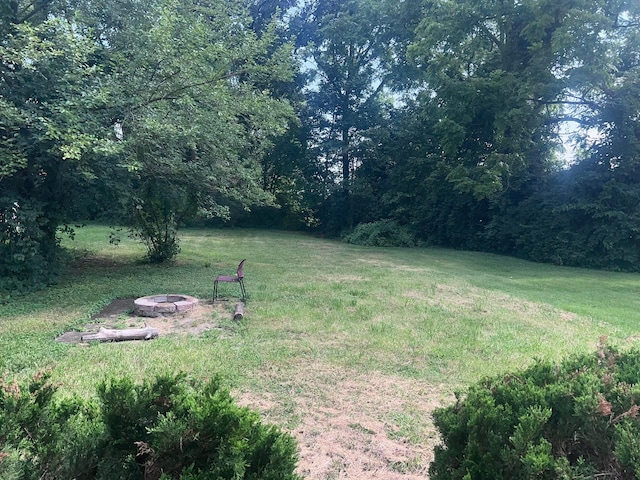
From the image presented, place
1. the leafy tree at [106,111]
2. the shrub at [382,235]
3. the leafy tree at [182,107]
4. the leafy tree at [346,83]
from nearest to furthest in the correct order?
the leafy tree at [106,111]
the leafy tree at [182,107]
the shrub at [382,235]
the leafy tree at [346,83]

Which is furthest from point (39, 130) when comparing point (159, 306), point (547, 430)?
point (547, 430)

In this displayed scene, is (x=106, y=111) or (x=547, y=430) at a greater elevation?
(x=106, y=111)

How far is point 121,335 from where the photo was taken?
4586mm

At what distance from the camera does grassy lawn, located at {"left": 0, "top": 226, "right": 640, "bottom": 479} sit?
2.96 m

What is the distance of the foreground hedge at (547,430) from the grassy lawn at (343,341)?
965mm

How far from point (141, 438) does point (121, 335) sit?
3368 millimetres

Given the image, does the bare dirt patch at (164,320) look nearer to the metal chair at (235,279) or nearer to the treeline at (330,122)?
the metal chair at (235,279)

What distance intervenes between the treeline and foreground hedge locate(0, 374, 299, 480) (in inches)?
171

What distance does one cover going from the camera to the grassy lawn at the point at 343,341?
296 cm

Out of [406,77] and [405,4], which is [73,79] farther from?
[406,77]

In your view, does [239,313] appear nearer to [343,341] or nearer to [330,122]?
[343,341]

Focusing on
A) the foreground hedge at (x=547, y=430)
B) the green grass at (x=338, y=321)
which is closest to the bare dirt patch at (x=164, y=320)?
the green grass at (x=338, y=321)

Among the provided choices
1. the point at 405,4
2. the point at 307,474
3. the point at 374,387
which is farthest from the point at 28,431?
the point at 405,4

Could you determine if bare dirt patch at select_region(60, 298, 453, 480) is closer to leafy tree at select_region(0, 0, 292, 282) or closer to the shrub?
leafy tree at select_region(0, 0, 292, 282)
